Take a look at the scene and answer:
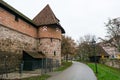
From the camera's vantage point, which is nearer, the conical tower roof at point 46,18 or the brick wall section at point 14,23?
the brick wall section at point 14,23

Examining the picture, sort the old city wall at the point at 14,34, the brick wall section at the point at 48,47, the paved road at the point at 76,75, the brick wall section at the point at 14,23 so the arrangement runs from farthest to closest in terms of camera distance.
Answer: the brick wall section at the point at 48,47, the brick wall section at the point at 14,23, the old city wall at the point at 14,34, the paved road at the point at 76,75

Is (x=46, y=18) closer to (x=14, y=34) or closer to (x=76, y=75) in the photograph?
(x=14, y=34)

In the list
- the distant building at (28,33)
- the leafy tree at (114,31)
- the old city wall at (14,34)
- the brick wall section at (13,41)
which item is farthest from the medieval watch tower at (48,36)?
the leafy tree at (114,31)

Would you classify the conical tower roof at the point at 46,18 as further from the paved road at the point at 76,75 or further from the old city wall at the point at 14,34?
the paved road at the point at 76,75

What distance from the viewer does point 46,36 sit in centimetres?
3244

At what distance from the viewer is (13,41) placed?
914 inches

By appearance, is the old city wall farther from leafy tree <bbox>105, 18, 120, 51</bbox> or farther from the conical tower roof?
leafy tree <bbox>105, 18, 120, 51</bbox>

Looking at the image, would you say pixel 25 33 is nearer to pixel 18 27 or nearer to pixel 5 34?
pixel 18 27

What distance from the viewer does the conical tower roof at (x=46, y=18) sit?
3253 centimetres

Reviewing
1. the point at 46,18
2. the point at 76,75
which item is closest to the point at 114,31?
the point at 46,18

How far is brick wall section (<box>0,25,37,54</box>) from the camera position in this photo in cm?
2067

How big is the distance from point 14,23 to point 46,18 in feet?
35.0

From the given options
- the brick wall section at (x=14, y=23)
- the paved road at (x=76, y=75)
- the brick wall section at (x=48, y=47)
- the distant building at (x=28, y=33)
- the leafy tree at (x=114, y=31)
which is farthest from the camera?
the leafy tree at (x=114, y=31)

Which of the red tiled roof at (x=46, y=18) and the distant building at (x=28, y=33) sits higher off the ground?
the red tiled roof at (x=46, y=18)
